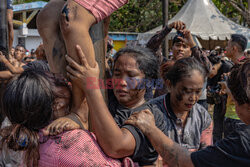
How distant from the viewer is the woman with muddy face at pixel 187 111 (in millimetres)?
2359

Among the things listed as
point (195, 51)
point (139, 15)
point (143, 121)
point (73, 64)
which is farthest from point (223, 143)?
point (139, 15)

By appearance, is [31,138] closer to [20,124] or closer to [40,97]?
[20,124]

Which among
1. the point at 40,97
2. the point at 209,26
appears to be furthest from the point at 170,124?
the point at 209,26

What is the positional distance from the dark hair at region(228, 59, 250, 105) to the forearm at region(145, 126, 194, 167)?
0.45 meters

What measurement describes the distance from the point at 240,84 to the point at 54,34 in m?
1.12

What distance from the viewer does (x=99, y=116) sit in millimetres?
1438

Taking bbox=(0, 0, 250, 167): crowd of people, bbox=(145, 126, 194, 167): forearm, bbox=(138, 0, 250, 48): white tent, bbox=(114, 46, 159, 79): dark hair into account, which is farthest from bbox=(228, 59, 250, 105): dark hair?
bbox=(138, 0, 250, 48): white tent

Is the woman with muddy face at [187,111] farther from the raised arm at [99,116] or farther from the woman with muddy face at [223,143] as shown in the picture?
the raised arm at [99,116]

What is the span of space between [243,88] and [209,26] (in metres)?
15.6

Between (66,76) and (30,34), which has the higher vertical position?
(66,76)

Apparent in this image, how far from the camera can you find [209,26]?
1627 centimetres

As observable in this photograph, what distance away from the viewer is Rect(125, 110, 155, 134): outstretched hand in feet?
5.32

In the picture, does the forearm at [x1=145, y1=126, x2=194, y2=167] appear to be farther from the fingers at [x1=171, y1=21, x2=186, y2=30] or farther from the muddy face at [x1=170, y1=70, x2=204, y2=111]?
the fingers at [x1=171, y1=21, x2=186, y2=30]

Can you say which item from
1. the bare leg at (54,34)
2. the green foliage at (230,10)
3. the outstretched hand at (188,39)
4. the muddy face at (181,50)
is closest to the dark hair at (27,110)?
the bare leg at (54,34)
